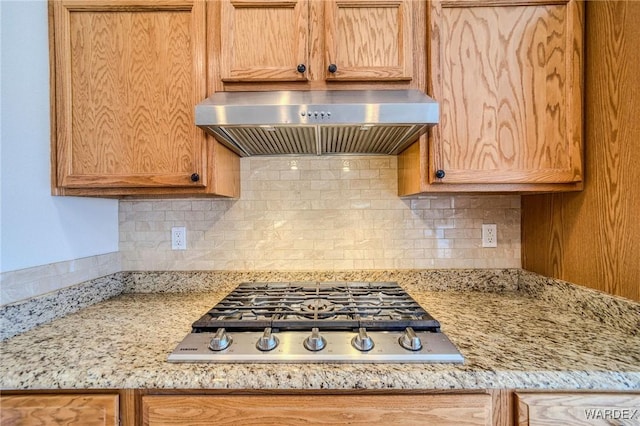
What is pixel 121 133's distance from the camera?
4.01 feet

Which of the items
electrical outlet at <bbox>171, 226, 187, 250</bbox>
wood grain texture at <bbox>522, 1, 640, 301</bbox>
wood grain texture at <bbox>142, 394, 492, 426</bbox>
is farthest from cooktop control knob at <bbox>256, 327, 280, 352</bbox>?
wood grain texture at <bbox>522, 1, 640, 301</bbox>

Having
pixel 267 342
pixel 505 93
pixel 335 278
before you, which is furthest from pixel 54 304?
pixel 505 93

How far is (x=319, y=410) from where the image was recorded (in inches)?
32.3

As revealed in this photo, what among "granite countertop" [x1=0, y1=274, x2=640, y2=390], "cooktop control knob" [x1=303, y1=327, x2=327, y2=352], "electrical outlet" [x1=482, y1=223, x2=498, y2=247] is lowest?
"granite countertop" [x1=0, y1=274, x2=640, y2=390]

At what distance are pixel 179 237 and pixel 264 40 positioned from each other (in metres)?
0.94

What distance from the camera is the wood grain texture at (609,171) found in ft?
3.36

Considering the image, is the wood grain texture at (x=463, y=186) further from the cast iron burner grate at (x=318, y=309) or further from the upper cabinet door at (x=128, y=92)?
the upper cabinet door at (x=128, y=92)

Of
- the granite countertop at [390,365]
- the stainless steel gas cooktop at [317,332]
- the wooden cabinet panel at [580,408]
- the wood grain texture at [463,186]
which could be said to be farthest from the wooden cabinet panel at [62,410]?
the wood grain texture at [463,186]

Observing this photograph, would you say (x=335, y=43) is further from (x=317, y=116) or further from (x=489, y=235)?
(x=489, y=235)

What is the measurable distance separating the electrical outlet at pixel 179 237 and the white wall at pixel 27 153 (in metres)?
0.38

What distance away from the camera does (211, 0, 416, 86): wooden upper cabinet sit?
118 cm

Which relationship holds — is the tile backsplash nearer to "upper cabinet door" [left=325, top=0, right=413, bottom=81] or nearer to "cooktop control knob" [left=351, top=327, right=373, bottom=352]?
"upper cabinet door" [left=325, top=0, right=413, bottom=81]

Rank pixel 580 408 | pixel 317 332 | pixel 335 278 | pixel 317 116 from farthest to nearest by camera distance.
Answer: pixel 335 278
pixel 317 116
pixel 317 332
pixel 580 408

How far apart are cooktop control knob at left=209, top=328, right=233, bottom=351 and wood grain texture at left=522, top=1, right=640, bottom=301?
3.98ft
